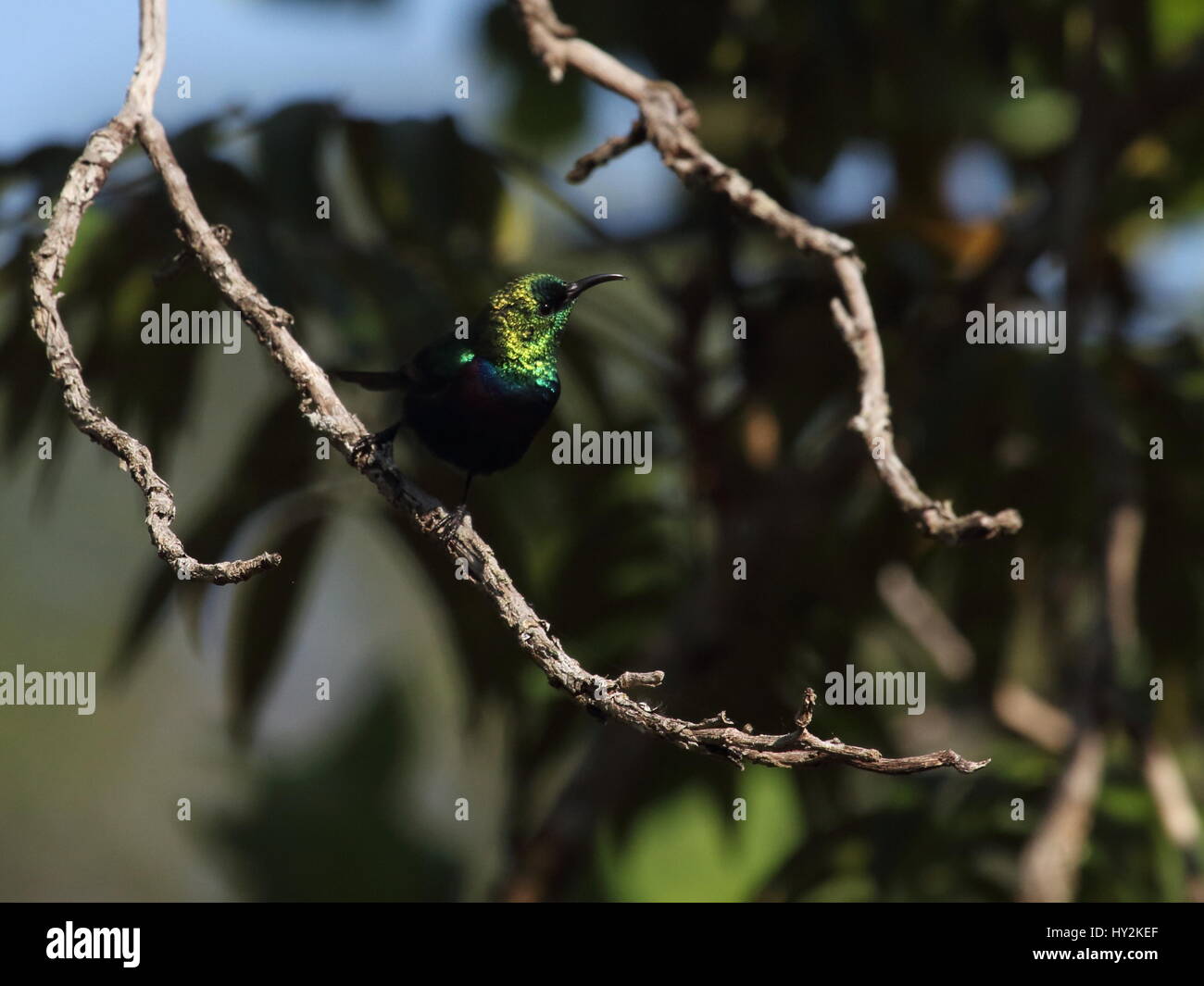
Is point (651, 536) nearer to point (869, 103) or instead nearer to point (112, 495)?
point (869, 103)

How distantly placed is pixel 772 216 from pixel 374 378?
0.89 meters

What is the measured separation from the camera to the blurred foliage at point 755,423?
3293mm

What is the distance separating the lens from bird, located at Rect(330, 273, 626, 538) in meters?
1.92

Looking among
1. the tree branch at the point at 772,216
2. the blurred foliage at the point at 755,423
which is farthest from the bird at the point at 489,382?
the blurred foliage at the point at 755,423

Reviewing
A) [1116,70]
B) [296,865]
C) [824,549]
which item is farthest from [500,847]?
[1116,70]

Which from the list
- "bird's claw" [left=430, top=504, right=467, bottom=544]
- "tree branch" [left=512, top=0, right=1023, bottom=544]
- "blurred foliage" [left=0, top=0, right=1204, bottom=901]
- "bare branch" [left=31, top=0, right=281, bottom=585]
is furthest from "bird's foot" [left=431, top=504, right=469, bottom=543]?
"blurred foliage" [left=0, top=0, right=1204, bottom=901]

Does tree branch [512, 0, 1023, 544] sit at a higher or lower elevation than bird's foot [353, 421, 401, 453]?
higher

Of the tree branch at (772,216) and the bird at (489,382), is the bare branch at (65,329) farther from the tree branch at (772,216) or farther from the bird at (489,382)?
the tree branch at (772,216)

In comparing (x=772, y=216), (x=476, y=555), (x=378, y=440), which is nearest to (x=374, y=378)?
(x=378, y=440)

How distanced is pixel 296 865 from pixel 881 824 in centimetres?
269

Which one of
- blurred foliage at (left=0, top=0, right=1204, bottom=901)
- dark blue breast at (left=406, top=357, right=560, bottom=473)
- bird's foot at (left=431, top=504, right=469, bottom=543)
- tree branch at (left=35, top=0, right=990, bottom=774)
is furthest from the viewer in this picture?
blurred foliage at (left=0, top=0, right=1204, bottom=901)

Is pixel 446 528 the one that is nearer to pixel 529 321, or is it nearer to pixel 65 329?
pixel 529 321

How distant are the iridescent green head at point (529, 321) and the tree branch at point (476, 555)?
0.82ft

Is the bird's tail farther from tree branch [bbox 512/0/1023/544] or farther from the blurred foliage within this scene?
the blurred foliage
